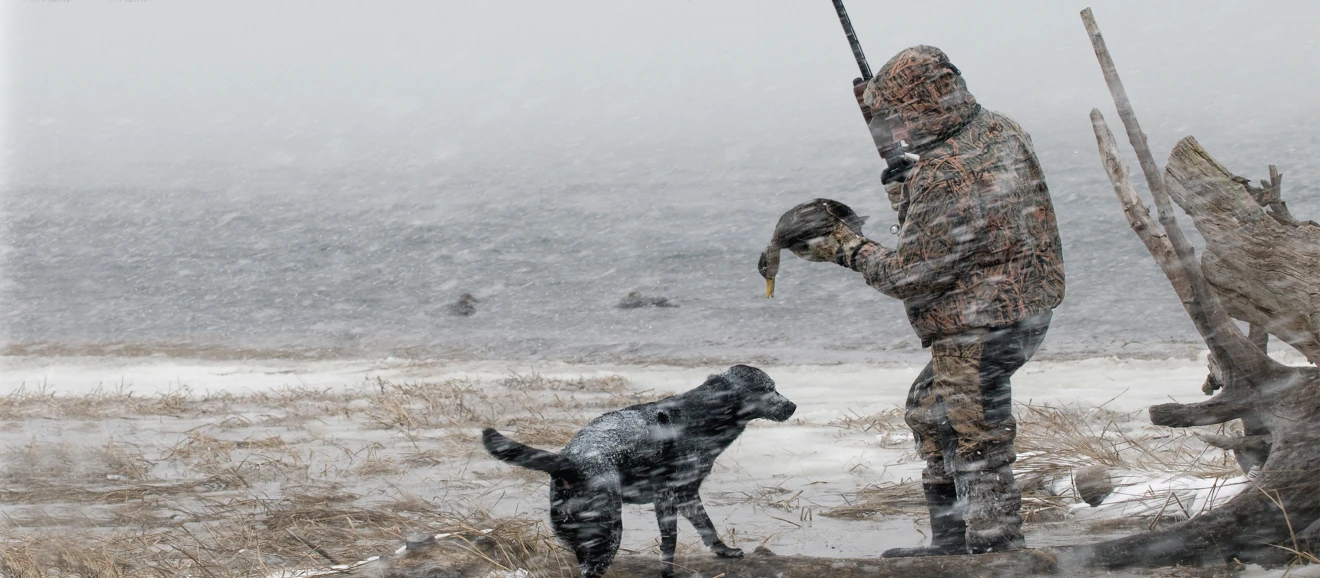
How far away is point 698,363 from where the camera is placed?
11750mm

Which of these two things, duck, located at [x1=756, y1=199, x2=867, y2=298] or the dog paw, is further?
the dog paw

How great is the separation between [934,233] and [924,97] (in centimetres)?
45

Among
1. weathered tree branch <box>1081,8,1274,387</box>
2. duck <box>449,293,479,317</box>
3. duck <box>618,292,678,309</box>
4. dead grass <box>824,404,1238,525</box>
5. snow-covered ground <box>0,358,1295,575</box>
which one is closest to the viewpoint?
weathered tree branch <box>1081,8,1274,387</box>

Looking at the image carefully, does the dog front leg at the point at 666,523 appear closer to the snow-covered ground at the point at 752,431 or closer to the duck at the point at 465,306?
the snow-covered ground at the point at 752,431

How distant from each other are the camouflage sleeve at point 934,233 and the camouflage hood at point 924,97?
0.51 ft

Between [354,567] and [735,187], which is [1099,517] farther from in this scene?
[735,187]

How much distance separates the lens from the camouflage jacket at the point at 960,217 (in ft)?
12.3

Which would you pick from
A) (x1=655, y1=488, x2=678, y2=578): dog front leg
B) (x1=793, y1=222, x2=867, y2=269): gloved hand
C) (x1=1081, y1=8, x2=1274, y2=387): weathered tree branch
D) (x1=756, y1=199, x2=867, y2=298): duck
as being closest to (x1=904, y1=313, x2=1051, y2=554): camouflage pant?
(x1=793, y1=222, x2=867, y2=269): gloved hand

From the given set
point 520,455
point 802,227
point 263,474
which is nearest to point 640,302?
point 263,474

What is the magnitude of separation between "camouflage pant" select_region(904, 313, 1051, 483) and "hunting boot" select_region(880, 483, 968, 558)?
259 mm

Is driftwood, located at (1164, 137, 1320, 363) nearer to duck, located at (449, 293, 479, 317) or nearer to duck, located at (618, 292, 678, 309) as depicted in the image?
duck, located at (618, 292, 678, 309)

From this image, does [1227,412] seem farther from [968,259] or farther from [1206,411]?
[968,259]

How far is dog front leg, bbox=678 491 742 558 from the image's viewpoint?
12.8 feet

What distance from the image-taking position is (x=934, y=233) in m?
3.78
